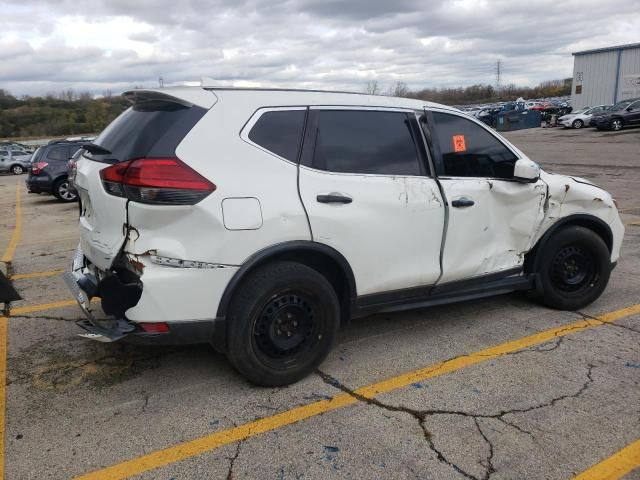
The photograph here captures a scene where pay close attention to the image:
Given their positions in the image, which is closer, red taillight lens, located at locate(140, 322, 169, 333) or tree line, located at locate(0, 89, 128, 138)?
red taillight lens, located at locate(140, 322, 169, 333)

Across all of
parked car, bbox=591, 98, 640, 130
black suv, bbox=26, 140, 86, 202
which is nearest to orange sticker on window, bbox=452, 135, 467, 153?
black suv, bbox=26, 140, 86, 202

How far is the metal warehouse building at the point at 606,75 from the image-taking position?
1613 inches

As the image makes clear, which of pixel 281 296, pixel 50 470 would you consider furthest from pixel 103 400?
pixel 281 296

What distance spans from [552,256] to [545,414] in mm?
1798

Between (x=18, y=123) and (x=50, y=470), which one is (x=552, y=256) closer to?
(x=50, y=470)

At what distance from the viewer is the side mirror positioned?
422cm

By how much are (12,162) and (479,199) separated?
33.0 metres

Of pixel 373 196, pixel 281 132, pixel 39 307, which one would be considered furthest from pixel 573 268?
pixel 39 307

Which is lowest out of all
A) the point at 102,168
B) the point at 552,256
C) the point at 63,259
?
the point at 63,259

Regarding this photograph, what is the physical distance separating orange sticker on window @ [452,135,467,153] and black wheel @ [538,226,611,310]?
117cm

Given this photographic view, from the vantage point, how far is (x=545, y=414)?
10.5 feet

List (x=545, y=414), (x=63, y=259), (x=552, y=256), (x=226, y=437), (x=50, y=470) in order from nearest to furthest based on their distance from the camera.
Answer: (x=50, y=470)
(x=226, y=437)
(x=545, y=414)
(x=552, y=256)
(x=63, y=259)

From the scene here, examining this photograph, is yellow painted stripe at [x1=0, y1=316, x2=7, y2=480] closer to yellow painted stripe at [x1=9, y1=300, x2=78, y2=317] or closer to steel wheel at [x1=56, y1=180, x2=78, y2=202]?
yellow painted stripe at [x1=9, y1=300, x2=78, y2=317]

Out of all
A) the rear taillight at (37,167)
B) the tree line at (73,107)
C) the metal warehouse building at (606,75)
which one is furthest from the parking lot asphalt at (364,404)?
the tree line at (73,107)
